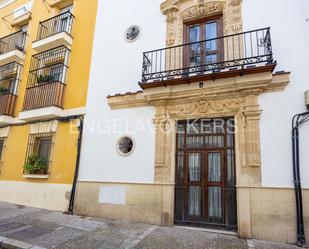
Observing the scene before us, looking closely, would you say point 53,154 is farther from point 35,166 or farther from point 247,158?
point 247,158

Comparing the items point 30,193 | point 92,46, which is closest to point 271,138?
point 92,46

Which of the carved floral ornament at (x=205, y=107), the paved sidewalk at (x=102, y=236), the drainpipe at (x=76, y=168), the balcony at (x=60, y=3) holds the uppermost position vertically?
the balcony at (x=60, y=3)

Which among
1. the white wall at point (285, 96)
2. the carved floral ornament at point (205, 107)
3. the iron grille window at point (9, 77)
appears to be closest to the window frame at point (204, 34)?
the white wall at point (285, 96)

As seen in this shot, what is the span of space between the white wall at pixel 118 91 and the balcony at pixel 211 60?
1.72ft

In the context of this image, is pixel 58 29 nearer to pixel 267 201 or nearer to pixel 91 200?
pixel 91 200

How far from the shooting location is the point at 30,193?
25.3 feet

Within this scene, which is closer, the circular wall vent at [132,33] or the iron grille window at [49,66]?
the circular wall vent at [132,33]

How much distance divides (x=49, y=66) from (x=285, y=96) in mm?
7800

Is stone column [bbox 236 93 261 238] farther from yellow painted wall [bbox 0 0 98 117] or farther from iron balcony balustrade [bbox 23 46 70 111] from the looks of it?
iron balcony balustrade [bbox 23 46 70 111]

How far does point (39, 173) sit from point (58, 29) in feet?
18.9

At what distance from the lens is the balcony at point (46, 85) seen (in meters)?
7.81

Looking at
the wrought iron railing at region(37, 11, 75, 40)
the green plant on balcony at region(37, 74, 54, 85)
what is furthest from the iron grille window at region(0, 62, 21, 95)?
the green plant on balcony at region(37, 74, 54, 85)

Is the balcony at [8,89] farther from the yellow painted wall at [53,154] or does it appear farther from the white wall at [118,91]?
the white wall at [118,91]

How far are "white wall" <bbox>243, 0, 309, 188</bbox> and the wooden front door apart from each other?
0.83 meters
